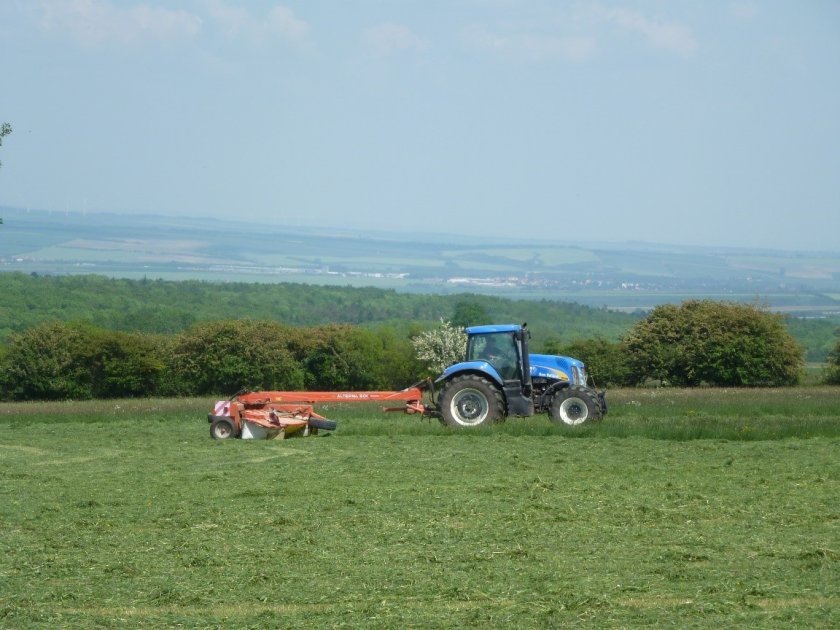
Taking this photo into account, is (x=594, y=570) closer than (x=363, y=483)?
Yes

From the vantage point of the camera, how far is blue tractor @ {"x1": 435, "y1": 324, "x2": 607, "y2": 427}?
18.9 m

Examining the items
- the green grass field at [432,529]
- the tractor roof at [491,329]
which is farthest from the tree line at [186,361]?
the tractor roof at [491,329]

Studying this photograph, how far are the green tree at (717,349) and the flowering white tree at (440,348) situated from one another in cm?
554

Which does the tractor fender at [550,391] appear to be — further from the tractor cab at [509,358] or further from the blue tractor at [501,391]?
the tractor cab at [509,358]

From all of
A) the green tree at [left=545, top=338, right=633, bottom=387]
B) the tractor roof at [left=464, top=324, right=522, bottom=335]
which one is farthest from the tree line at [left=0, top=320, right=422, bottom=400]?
the tractor roof at [left=464, top=324, right=522, bottom=335]

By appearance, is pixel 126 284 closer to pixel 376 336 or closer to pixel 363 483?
pixel 376 336

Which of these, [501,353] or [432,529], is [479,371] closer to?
[501,353]

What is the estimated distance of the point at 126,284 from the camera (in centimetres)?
8369

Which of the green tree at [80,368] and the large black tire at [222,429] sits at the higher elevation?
the large black tire at [222,429]

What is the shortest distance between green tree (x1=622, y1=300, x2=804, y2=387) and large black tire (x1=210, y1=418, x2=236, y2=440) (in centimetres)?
1914

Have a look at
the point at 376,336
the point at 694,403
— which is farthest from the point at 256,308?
the point at 694,403

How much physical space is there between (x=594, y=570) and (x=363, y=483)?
4831 millimetres

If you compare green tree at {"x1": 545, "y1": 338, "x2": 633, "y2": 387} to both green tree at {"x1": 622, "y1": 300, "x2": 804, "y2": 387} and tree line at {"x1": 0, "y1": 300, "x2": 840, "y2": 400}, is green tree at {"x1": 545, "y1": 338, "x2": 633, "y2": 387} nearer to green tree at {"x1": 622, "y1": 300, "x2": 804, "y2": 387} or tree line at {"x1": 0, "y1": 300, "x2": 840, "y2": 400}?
tree line at {"x1": 0, "y1": 300, "x2": 840, "y2": 400}

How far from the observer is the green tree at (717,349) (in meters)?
34.1
